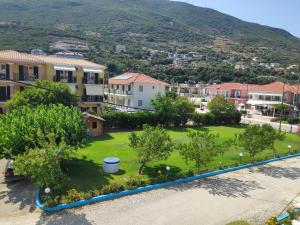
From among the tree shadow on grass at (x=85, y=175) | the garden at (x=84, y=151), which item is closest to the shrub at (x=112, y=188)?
the garden at (x=84, y=151)

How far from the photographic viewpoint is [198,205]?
640 inches

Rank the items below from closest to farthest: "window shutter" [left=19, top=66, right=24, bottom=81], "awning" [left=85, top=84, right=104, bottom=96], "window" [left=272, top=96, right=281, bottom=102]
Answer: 1. "window shutter" [left=19, top=66, right=24, bottom=81]
2. "awning" [left=85, top=84, right=104, bottom=96]
3. "window" [left=272, top=96, right=281, bottom=102]

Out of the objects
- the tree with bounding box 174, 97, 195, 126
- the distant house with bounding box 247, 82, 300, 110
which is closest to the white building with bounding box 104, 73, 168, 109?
the tree with bounding box 174, 97, 195, 126

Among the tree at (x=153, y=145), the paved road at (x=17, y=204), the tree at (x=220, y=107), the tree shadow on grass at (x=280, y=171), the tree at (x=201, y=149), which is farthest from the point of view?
the tree at (x=220, y=107)

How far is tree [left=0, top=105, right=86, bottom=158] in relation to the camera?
56.0ft

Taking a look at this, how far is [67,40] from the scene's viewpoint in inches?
4476

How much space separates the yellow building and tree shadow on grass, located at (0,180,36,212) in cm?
1763

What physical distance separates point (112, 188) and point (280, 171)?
45.5 ft

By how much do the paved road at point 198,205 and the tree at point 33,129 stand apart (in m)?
4.57

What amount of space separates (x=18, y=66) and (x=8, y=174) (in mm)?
22285

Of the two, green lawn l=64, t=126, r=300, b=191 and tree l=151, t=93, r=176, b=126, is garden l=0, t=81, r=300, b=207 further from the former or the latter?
tree l=151, t=93, r=176, b=126

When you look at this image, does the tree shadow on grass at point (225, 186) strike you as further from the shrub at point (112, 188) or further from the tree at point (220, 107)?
the tree at point (220, 107)

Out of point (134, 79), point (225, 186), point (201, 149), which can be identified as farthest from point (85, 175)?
point (134, 79)

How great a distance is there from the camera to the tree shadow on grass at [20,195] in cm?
1544
